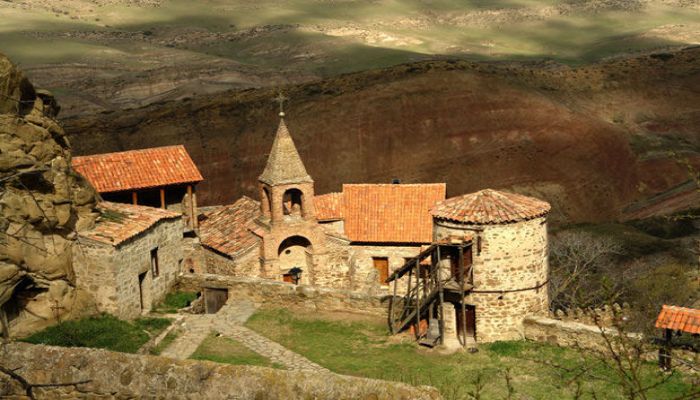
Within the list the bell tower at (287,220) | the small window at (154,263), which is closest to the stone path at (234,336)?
the small window at (154,263)

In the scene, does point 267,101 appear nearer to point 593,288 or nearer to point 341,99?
point 341,99

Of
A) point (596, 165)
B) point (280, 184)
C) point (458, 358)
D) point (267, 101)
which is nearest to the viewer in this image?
point (458, 358)

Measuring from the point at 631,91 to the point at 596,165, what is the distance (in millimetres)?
20045

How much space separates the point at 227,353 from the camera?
69.5 ft

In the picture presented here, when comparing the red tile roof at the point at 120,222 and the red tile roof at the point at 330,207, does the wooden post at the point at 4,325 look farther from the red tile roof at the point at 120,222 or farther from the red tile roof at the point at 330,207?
the red tile roof at the point at 330,207

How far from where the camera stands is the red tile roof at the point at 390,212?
31.8 m

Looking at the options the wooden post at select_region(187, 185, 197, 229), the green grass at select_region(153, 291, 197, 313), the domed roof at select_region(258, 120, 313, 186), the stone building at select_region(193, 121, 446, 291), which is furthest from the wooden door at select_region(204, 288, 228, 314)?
the wooden post at select_region(187, 185, 197, 229)

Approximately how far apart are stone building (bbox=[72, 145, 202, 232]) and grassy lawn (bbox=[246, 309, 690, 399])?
943cm

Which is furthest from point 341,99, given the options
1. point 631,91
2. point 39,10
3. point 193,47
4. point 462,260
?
point 39,10

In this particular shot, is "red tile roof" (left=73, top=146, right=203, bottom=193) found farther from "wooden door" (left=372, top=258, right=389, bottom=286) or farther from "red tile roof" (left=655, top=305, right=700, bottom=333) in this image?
"red tile roof" (left=655, top=305, right=700, bottom=333)

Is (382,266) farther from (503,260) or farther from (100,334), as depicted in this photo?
(100,334)

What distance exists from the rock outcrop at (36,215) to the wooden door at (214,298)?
4.75 m

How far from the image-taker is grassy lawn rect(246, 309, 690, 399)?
60.4 feet

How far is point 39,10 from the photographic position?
13612cm
